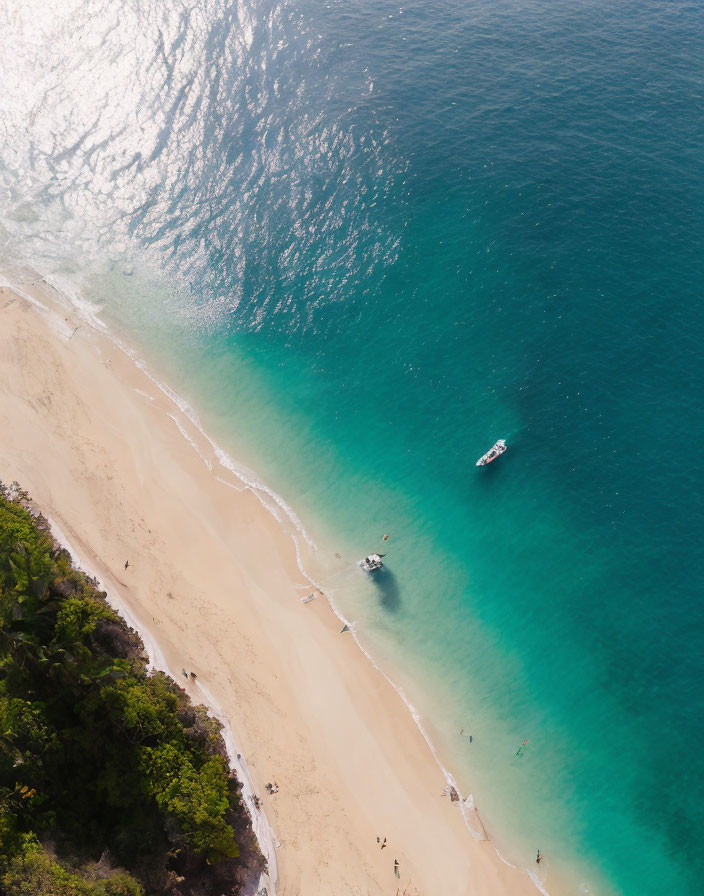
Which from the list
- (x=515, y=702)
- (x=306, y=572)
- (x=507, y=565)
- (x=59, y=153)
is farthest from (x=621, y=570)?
(x=59, y=153)

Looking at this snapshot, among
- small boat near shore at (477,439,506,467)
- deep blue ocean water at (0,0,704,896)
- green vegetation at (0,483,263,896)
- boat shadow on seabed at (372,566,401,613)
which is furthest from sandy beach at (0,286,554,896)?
small boat near shore at (477,439,506,467)

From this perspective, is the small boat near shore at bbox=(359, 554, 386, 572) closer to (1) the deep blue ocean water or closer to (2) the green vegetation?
(1) the deep blue ocean water

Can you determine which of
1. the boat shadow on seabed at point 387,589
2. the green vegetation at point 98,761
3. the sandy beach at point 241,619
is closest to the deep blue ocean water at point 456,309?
the boat shadow on seabed at point 387,589

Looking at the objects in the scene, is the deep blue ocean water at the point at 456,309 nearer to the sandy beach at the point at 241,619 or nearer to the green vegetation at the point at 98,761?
the sandy beach at the point at 241,619

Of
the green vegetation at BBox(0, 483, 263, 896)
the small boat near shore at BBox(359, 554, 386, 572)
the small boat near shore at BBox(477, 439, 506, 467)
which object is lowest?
the small boat near shore at BBox(477, 439, 506, 467)

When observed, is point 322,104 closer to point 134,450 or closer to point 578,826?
point 134,450

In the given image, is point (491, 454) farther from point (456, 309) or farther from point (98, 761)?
→ point (98, 761)

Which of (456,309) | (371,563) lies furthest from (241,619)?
(456,309)
